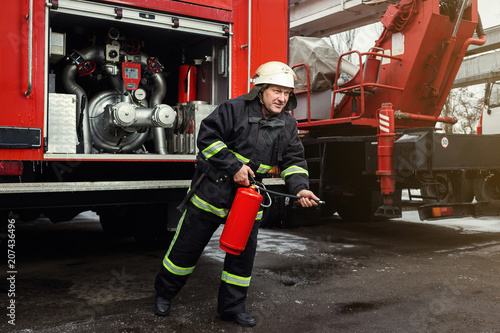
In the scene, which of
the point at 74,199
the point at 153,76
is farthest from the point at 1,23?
the point at 153,76

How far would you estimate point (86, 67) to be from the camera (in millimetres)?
5012

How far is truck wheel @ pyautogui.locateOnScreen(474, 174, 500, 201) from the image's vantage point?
21.0 ft

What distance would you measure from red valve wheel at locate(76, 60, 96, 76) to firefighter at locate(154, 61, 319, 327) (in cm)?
217

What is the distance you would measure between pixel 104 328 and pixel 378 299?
199cm

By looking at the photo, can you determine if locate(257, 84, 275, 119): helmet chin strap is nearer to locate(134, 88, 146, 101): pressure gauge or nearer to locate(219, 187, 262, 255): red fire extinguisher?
locate(219, 187, 262, 255): red fire extinguisher

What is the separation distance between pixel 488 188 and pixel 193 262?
4.69 m

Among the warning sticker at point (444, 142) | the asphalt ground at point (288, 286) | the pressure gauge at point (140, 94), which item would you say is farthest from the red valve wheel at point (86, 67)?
the warning sticker at point (444, 142)

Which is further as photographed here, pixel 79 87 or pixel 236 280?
pixel 79 87

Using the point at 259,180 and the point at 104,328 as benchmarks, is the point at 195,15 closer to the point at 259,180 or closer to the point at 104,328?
the point at 259,180

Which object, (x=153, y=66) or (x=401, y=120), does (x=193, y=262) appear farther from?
(x=401, y=120)

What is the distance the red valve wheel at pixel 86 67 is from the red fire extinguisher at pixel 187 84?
3.29ft

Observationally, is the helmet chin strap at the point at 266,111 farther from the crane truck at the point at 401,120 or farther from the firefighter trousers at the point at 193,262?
the crane truck at the point at 401,120

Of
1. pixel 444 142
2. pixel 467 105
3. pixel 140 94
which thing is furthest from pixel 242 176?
pixel 467 105

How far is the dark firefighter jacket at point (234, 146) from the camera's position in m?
3.25
